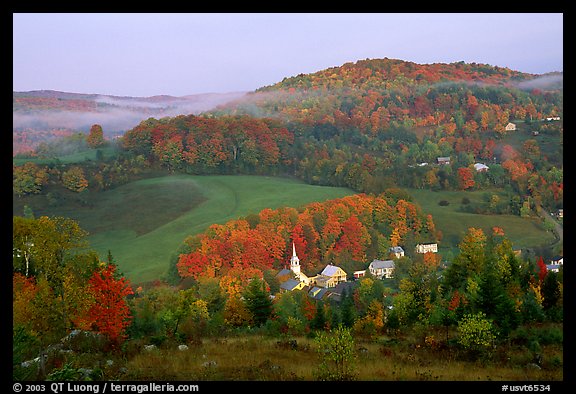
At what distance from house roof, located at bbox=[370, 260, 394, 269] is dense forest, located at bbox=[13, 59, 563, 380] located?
913 mm

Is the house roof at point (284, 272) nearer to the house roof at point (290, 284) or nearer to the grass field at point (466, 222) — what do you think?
the house roof at point (290, 284)

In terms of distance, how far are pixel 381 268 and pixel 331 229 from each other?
15.9 feet

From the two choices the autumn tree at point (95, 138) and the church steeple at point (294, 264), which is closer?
the church steeple at point (294, 264)

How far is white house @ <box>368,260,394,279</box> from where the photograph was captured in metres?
31.4

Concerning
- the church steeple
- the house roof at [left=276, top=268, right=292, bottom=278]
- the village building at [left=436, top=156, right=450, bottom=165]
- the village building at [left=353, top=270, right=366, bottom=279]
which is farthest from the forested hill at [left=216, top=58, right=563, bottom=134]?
the house roof at [left=276, top=268, right=292, bottom=278]

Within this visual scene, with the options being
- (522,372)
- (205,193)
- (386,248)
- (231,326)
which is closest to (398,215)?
(386,248)

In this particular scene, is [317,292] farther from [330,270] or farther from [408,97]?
[408,97]

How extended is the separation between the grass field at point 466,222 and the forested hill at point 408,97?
17.2 m

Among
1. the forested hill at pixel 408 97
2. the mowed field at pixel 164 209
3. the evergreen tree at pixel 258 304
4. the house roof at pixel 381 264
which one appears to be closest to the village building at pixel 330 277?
the house roof at pixel 381 264

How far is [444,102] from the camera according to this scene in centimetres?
6819

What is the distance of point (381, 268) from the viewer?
106 feet

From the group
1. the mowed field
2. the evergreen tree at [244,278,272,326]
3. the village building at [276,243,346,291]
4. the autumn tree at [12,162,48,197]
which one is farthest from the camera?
the autumn tree at [12,162,48,197]

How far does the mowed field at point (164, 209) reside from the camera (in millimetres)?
32781

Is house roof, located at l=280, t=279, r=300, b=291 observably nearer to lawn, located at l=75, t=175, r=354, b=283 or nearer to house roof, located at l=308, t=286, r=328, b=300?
house roof, located at l=308, t=286, r=328, b=300
